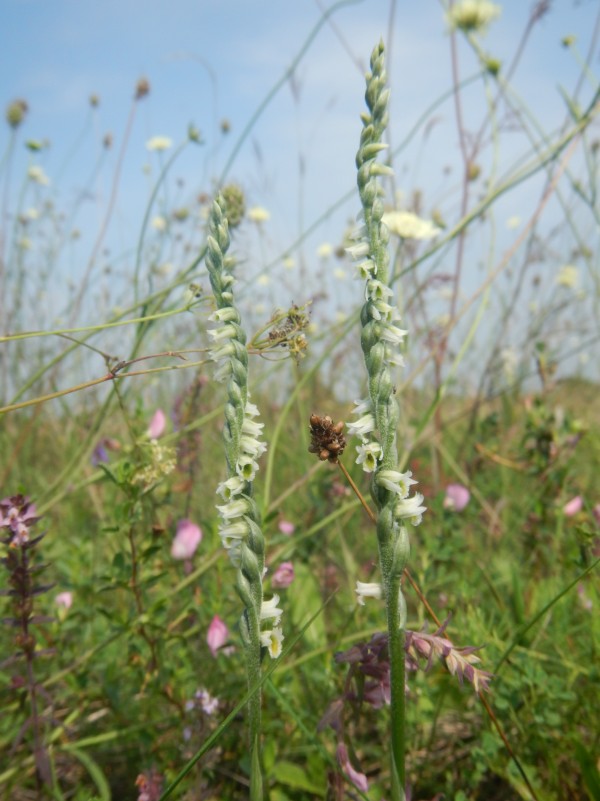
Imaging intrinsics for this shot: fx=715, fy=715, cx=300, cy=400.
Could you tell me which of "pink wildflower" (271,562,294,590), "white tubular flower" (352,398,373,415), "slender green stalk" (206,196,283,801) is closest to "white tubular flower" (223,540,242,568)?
"slender green stalk" (206,196,283,801)

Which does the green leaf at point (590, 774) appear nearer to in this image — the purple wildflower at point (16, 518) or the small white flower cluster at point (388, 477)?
the small white flower cluster at point (388, 477)

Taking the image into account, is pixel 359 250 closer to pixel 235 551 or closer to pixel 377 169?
pixel 377 169

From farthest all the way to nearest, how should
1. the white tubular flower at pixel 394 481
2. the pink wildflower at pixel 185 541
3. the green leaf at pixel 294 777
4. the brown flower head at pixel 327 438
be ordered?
1. the pink wildflower at pixel 185 541
2. the green leaf at pixel 294 777
3. the brown flower head at pixel 327 438
4. the white tubular flower at pixel 394 481

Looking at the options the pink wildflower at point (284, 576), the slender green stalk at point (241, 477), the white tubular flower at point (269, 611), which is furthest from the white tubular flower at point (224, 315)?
the pink wildflower at point (284, 576)

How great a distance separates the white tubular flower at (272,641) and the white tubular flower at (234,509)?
14 centimetres

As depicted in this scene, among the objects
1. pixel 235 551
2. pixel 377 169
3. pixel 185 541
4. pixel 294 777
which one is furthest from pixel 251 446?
pixel 185 541

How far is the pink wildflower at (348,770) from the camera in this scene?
938mm

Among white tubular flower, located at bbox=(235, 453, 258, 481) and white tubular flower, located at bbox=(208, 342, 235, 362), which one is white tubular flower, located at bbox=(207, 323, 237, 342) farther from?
white tubular flower, located at bbox=(235, 453, 258, 481)

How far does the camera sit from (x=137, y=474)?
1287 millimetres

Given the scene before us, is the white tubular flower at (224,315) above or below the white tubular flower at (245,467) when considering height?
above

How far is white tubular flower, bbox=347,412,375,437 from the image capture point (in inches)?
30.7

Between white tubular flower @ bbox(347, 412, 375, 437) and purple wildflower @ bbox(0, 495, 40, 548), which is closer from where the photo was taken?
white tubular flower @ bbox(347, 412, 375, 437)

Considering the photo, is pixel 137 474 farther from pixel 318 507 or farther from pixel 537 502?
pixel 537 502

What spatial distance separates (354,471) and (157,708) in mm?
861
